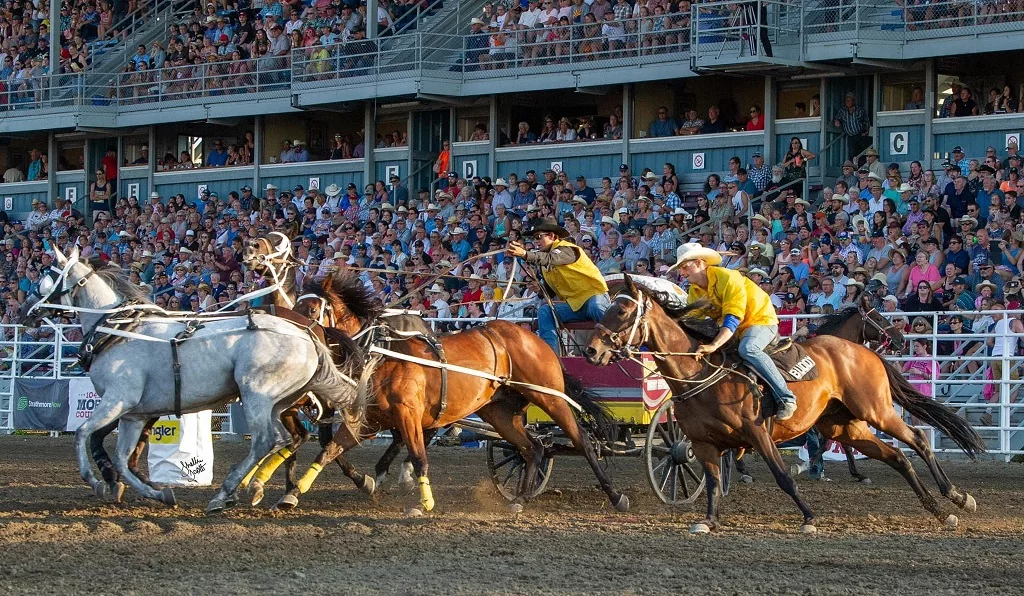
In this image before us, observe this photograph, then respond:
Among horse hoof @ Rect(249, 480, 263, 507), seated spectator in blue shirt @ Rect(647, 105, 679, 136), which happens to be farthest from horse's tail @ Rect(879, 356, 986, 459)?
seated spectator in blue shirt @ Rect(647, 105, 679, 136)

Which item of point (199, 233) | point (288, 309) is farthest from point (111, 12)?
point (288, 309)

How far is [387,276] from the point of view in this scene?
20312 millimetres

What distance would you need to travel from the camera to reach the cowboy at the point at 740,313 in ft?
31.1

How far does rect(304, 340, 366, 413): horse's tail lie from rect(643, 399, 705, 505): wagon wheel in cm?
224

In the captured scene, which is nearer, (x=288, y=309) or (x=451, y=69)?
(x=288, y=309)

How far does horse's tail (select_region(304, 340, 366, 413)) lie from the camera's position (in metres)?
10.0

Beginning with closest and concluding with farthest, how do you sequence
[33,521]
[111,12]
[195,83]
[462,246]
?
[33,521]
[462,246]
[195,83]
[111,12]

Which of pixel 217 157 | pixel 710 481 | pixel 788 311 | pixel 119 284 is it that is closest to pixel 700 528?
pixel 710 481

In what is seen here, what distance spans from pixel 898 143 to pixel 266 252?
1118cm

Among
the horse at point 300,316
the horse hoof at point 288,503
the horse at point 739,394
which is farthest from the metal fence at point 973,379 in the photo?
the horse hoof at point 288,503

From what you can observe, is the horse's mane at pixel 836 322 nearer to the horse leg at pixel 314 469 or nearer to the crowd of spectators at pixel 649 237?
the crowd of spectators at pixel 649 237

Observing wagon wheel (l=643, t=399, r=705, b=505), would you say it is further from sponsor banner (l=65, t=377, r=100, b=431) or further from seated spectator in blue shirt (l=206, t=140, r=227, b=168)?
seated spectator in blue shirt (l=206, t=140, r=227, b=168)

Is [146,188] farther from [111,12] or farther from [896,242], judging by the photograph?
[896,242]

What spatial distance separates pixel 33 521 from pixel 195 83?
1841 centimetres
